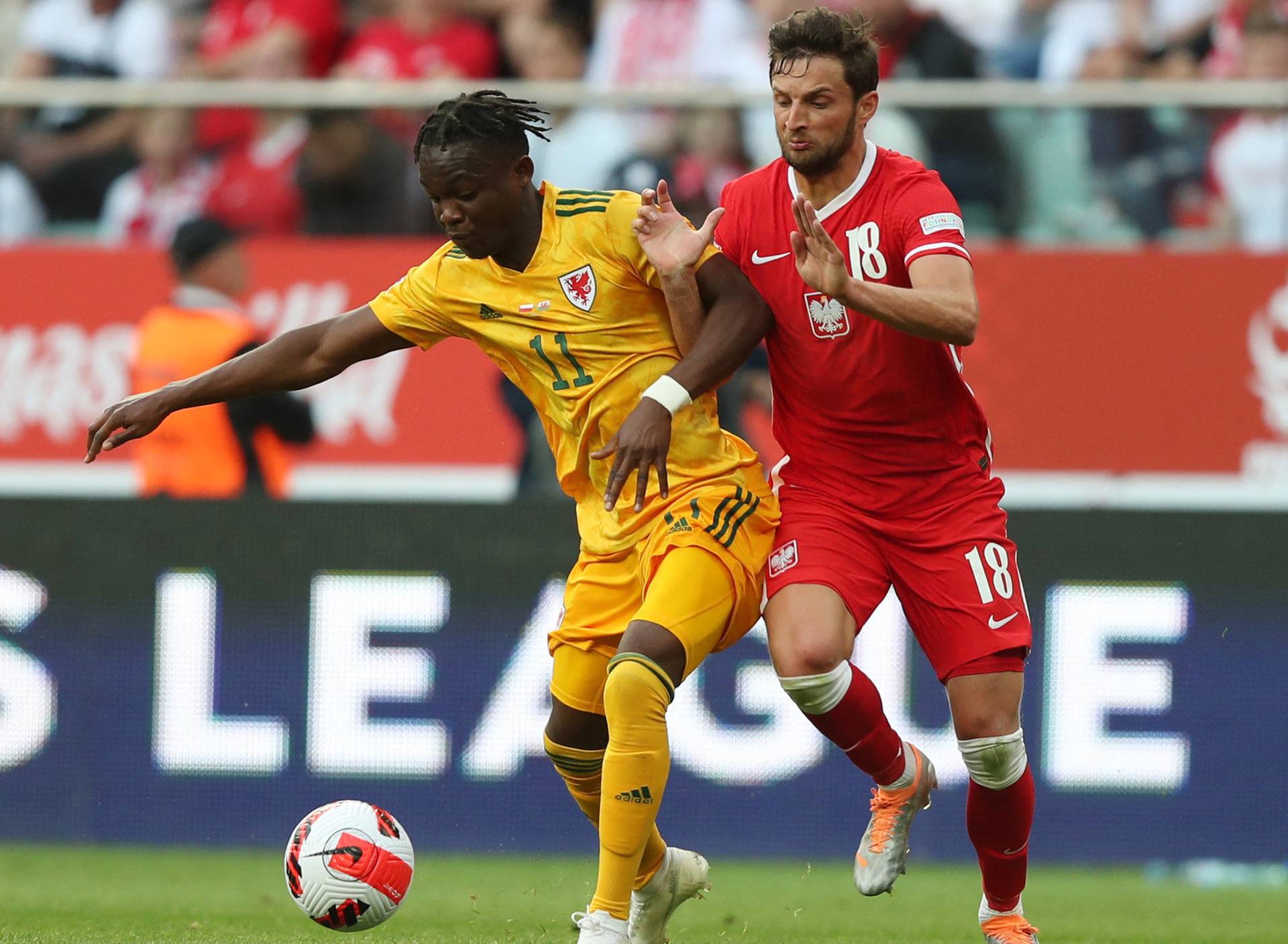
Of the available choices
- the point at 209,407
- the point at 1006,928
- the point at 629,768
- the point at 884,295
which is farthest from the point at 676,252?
the point at 209,407

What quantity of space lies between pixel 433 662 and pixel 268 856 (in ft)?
3.85

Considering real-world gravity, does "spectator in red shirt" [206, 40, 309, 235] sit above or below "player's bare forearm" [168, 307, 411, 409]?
above

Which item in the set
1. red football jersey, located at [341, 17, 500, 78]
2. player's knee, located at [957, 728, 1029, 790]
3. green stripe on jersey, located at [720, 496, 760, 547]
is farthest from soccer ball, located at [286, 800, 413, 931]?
red football jersey, located at [341, 17, 500, 78]

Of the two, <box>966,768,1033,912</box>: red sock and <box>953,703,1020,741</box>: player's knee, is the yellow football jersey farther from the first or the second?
<box>966,768,1033,912</box>: red sock

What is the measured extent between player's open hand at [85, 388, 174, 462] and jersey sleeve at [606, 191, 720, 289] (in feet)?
4.81

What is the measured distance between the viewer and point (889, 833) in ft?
20.2

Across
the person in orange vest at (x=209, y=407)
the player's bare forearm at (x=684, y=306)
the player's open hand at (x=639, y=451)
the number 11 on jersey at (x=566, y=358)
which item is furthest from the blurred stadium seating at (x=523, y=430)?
the player's open hand at (x=639, y=451)

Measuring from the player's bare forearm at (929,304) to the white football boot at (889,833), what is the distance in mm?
1594

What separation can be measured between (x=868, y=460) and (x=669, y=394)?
834mm

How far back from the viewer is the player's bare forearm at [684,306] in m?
5.63

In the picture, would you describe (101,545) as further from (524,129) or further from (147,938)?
(524,129)

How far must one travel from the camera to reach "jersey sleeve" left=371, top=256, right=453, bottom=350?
5.88m

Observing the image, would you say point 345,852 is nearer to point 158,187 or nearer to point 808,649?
point 808,649

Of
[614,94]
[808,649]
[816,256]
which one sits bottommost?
[808,649]
